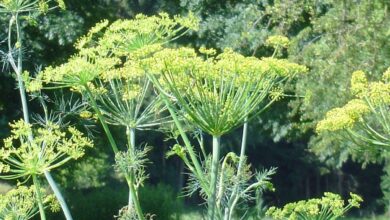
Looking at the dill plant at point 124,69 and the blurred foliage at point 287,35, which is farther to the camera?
the blurred foliage at point 287,35

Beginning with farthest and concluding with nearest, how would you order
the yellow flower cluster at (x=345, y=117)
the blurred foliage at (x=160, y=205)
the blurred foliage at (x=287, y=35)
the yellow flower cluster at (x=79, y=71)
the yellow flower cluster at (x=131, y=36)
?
the blurred foliage at (x=160, y=205), the blurred foliage at (x=287, y=35), the yellow flower cluster at (x=345, y=117), the yellow flower cluster at (x=131, y=36), the yellow flower cluster at (x=79, y=71)

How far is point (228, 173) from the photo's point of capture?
474 centimetres

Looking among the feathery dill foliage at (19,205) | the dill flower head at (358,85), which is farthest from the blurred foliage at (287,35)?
the dill flower head at (358,85)

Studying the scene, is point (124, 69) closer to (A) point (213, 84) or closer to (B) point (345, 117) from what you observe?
(A) point (213, 84)

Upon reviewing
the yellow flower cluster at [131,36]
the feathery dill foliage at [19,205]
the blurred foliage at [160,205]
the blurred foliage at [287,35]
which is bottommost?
the blurred foliage at [160,205]

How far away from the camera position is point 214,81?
3771 mm

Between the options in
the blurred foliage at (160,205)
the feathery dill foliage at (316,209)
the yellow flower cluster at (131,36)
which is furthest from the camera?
the blurred foliage at (160,205)

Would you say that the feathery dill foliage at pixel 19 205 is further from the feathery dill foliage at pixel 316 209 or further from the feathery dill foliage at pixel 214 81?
the feathery dill foliage at pixel 316 209

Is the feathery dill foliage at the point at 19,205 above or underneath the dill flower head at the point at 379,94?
underneath

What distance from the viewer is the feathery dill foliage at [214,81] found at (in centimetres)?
375

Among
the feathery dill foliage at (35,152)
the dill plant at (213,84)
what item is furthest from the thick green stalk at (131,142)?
the dill plant at (213,84)

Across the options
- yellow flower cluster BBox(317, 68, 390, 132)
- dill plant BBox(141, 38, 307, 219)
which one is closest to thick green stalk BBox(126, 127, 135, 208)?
dill plant BBox(141, 38, 307, 219)

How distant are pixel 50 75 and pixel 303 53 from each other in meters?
10.7

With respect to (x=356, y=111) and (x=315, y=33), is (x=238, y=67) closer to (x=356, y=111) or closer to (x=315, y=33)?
(x=356, y=111)
